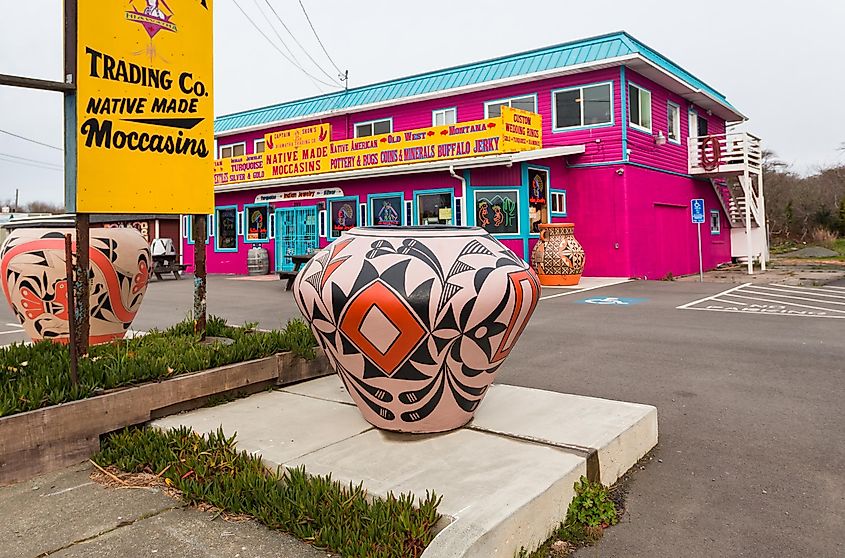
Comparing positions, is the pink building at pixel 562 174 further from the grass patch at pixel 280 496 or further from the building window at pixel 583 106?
the grass patch at pixel 280 496

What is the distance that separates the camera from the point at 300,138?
72.9 feet

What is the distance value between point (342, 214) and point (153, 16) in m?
16.1

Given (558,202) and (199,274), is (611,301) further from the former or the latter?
(199,274)

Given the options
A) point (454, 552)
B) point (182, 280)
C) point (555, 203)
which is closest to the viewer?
point (454, 552)

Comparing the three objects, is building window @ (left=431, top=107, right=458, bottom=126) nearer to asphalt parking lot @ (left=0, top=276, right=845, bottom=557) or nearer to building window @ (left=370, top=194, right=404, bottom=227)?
building window @ (left=370, top=194, right=404, bottom=227)

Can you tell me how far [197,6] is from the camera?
5688mm

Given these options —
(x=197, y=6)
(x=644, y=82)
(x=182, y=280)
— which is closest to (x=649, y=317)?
(x=197, y=6)

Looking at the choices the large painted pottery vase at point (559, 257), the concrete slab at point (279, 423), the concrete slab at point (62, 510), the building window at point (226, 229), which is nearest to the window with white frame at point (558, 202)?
the large painted pottery vase at point (559, 257)

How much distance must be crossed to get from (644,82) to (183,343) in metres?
17.2

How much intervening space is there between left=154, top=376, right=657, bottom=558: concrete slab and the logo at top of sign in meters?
3.13

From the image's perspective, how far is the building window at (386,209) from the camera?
19891 millimetres

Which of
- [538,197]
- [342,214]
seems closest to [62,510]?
[538,197]

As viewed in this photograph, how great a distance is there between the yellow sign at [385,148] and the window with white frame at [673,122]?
505 centimetres

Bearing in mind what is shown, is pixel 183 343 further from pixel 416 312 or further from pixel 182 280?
pixel 182 280
